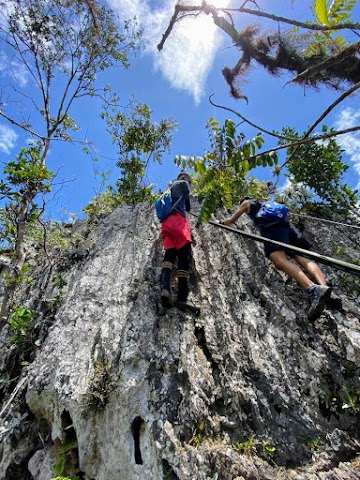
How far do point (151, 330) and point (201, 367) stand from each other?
0.94 m

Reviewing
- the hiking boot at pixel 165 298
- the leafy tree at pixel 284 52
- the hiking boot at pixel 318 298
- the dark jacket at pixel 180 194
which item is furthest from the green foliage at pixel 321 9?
the dark jacket at pixel 180 194

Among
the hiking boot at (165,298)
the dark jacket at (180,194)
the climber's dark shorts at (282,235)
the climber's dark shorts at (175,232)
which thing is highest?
the dark jacket at (180,194)

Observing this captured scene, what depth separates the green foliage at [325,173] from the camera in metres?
7.56

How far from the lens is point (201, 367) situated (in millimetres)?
4164

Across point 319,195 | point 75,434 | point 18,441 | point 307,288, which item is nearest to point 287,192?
point 319,195

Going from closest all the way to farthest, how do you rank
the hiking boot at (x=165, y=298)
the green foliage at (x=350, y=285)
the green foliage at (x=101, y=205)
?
the hiking boot at (x=165, y=298) < the green foliage at (x=350, y=285) < the green foliage at (x=101, y=205)

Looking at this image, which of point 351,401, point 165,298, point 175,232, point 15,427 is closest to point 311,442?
point 351,401

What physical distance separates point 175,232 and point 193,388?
260 centimetres

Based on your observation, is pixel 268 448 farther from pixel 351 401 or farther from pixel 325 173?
pixel 325 173

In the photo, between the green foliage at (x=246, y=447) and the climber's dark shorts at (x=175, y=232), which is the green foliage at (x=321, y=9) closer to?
the green foliage at (x=246, y=447)

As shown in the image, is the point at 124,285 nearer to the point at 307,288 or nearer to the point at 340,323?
the point at 307,288

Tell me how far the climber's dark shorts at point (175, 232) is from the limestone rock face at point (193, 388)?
84cm

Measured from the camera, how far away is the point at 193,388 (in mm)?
3842

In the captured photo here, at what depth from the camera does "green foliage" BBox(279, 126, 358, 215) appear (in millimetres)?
7559
